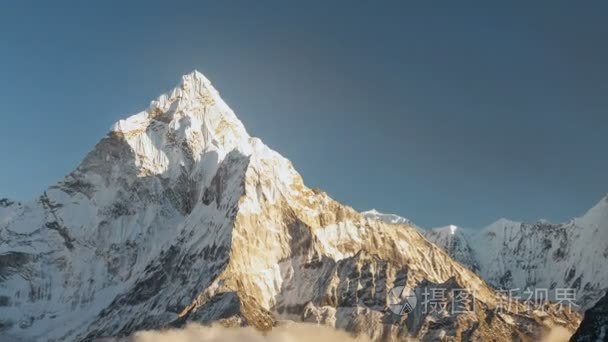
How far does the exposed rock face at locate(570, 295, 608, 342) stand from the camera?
17425 cm

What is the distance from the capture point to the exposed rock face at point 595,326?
174250 mm

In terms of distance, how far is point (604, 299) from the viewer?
Answer: 18438 centimetres

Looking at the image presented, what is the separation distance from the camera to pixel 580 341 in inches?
6934

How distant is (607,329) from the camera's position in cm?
17375

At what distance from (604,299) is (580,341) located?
1247cm

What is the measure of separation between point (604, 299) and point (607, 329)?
38.2 feet

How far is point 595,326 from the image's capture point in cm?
17738

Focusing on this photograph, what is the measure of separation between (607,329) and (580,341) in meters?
5.36
